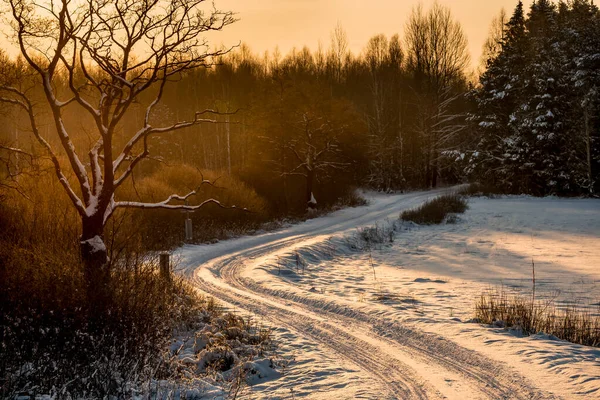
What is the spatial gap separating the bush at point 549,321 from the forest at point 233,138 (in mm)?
5911

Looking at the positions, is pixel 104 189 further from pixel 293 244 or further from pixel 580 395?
pixel 293 244

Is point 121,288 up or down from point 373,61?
down

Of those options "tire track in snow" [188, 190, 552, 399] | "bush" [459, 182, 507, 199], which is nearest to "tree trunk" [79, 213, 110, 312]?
"tire track in snow" [188, 190, 552, 399]

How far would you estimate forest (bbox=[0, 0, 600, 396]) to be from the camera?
8.07m

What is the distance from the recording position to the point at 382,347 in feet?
25.2

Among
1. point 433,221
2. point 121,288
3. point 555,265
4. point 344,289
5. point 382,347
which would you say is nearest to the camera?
point 121,288

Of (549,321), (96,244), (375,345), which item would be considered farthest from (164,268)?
(549,321)

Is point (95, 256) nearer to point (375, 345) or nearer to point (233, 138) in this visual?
point (375, 345)

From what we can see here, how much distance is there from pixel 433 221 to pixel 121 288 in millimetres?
22013

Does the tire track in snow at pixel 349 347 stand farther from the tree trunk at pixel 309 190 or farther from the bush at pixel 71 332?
the tree trunk at pixel 309 190

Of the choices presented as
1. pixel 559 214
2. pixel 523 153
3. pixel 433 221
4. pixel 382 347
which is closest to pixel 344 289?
pixel 382 347

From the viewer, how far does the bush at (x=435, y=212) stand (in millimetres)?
26516

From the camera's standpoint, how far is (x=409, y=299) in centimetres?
1113

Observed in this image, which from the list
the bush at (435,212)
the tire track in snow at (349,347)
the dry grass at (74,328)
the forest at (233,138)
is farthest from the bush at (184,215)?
the dry grass at (74,328)
